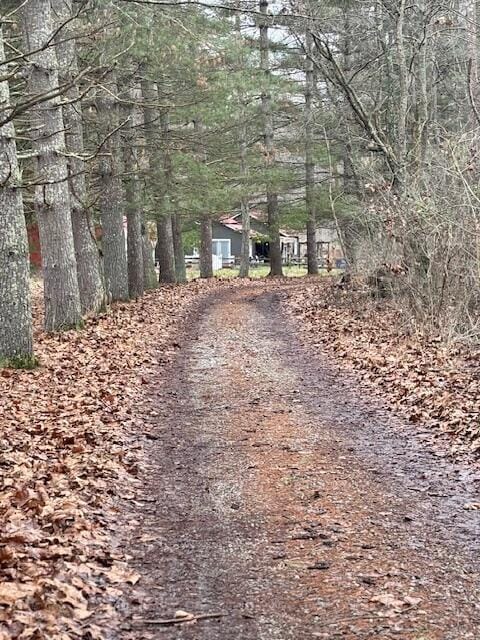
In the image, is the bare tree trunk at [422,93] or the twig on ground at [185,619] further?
the bare tree trunk at [422,93]

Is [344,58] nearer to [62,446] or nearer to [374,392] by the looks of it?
[374,392]

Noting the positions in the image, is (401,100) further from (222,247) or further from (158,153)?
(222,247)

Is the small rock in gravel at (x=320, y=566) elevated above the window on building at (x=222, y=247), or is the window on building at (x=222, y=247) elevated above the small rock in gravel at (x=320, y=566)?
the window on building at (x=222, y=247)

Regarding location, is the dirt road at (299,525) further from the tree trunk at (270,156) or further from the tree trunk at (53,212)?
the tree trunk at (270,156)

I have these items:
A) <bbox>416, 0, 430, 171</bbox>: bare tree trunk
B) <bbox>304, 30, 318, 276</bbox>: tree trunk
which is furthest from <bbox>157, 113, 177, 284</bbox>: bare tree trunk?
<bbox>416, 0, 430, 171</bbox>: bare tree trunk

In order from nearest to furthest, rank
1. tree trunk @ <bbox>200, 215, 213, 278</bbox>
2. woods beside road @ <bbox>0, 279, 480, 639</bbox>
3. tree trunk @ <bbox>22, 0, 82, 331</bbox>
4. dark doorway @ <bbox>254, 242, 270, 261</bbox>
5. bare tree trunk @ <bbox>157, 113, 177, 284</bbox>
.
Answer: woods beside road @ <bbox>0, 279, 480, 639</bbox> < tree trunk @ <bbox>22, 0, 82, 331</bbox> < bare tree trunk @ <bbox>157, 113, 177, 284</bbox> < tree trunk @ <bbox>200, 215, 213, 278</bbox> < dark doorway @ <bbox>254, 242, 270, 261</bbox>

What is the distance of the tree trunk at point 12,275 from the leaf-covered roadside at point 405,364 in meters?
4.87

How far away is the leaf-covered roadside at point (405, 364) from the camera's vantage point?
26.7 feet

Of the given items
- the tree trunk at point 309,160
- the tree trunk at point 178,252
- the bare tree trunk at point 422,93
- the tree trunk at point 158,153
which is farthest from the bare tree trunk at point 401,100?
the tree trunk at point 178,252

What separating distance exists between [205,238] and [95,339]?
65.0 feet

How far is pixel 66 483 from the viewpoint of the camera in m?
6.02

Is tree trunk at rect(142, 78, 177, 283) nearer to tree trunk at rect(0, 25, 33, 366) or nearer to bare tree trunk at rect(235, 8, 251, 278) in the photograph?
bare tree trunk at rect(235, 8, 251, 278)

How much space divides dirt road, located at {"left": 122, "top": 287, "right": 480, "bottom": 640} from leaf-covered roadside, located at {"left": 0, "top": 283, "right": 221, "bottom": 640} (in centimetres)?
26

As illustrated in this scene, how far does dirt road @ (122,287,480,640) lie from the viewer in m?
3.98
